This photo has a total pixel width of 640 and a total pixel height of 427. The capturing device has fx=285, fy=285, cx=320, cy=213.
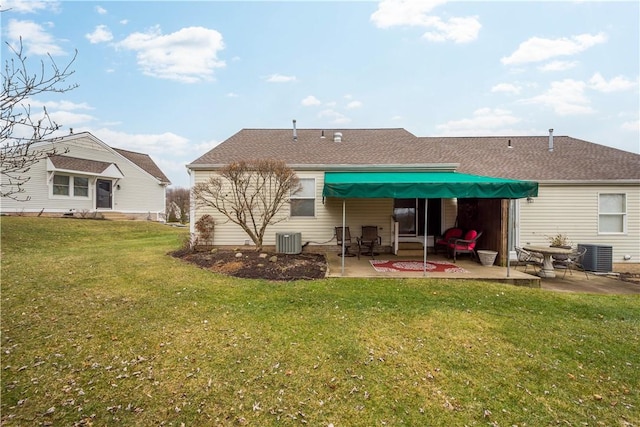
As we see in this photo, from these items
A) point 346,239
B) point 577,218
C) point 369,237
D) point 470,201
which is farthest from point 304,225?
point 577,218

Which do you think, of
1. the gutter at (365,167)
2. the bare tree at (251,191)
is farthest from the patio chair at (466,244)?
the bare tree at (251,191)

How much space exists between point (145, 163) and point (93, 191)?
290 inches

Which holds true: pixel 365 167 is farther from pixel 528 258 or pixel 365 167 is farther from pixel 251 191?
pixel 528 258

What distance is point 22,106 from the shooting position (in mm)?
2828

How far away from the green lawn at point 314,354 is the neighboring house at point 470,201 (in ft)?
15.0

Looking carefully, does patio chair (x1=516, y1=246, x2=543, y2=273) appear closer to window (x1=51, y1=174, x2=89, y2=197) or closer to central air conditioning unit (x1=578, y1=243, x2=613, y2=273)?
central air conditioning unit (x1=578, y1=243, x2=613, y2=273)

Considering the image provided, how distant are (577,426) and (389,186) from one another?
5.84 metres

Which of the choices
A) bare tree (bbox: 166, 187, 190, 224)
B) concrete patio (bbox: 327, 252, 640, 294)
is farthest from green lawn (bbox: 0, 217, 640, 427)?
bare tree (bbox: 166, 187, 190, 224)

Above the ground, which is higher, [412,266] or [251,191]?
[251,191]

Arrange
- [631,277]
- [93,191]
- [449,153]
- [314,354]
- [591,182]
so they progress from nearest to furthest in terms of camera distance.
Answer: [314,354] < [631,277] < [591,182] < [449,153] < [93,191]

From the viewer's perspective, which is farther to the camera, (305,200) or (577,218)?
(305,200)

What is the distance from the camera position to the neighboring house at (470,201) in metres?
11.2

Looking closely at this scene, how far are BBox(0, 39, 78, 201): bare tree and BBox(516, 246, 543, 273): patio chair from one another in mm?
12325

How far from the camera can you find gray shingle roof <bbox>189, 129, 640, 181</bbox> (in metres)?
11.7
